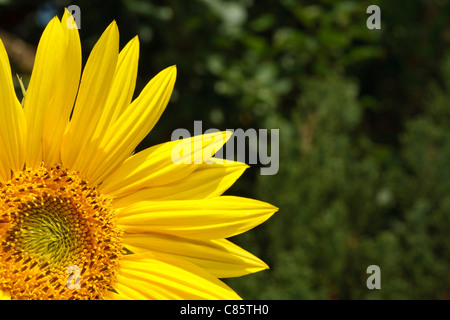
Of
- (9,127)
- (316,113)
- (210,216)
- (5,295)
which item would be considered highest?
(316,113)

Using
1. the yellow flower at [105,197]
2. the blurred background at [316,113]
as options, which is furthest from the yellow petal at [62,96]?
the blurred background at [316,113]

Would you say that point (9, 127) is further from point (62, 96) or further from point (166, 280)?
point (166, 280)

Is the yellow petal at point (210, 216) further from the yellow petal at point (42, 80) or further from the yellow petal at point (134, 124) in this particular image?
the yellow petal at point (42, 80)

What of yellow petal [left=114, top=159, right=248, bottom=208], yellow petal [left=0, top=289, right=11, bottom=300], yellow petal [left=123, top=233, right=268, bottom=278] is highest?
yellow petal [left=114, top=159, right=248, bottom=208]

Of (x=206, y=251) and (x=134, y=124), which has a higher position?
(x=134, y=124)

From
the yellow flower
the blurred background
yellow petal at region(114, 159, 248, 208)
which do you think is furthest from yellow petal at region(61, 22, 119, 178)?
the blurred background

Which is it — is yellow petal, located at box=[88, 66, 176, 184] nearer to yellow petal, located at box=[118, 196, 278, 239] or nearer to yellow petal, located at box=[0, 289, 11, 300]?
yellow petal, located at box=[118, 196, 278, 239]

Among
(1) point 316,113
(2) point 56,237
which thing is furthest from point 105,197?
(1) point 316,113
